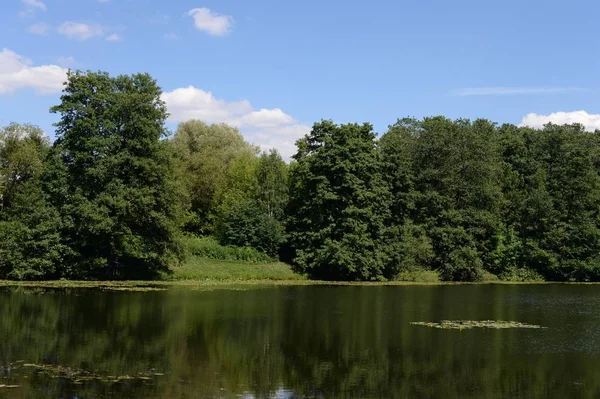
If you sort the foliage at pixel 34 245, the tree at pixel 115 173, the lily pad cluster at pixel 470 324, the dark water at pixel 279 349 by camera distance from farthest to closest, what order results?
the tree at pixel 115 173, the foliage at pixel 34 245, the lily pad cluster at pixel 470 324, the dark water at pixel 279 349

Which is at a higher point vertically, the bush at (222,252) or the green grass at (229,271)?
the bush at (222,252)

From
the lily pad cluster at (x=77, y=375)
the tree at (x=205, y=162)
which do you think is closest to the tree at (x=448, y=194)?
the tree at (x=205, y=162)

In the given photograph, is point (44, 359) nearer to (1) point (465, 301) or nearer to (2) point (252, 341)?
(2) point (252, 341)

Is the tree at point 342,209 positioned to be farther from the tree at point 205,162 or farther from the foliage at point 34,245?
the foliage at point 34,245

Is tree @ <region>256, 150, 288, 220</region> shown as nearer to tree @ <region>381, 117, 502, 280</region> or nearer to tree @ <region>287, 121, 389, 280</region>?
tree @ <region>287, 121, 389, 280</region>

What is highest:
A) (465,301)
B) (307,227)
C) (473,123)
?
(473,123)

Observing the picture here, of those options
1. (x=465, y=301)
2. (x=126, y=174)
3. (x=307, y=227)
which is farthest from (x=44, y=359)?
(x=307, y=227)

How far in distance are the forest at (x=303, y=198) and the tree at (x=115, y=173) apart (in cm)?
14

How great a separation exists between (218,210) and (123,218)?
21.6 m

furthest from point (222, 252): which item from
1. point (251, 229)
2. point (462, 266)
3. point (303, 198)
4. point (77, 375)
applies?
point (77, 375)

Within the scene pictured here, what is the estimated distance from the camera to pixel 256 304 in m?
37.4

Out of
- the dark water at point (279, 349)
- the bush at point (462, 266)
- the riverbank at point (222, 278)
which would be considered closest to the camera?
the dark water at point (279, 349)

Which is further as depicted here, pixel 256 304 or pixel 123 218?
pixel 123 218

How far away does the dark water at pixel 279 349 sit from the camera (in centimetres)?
1761
